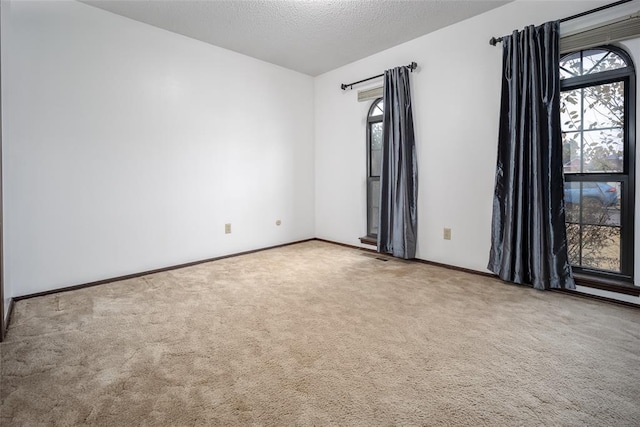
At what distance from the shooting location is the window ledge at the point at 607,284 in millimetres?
2322

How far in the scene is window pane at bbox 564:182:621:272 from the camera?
8.18 ft

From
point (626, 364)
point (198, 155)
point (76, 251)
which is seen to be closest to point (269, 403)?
point (626, 364)

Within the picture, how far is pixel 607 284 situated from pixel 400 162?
2079mm

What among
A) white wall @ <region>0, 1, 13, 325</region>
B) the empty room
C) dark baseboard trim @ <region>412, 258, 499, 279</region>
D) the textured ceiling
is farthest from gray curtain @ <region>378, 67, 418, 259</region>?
white wall @ <region>0, 1, 13, 325</region>

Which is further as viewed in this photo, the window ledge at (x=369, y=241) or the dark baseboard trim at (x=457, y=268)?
the window ledge at (x=369, y=241)

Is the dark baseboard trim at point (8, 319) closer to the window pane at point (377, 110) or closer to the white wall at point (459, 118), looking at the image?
the white wall at point (459, 118)

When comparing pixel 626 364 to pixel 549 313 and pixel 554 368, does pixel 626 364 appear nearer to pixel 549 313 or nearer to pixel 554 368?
pixel 554 368

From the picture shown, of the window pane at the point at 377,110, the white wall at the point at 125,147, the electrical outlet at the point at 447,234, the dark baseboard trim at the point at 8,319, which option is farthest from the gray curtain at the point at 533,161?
the dark baseboard trim at the point at 8,319

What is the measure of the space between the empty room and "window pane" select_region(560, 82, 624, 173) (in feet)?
0.05

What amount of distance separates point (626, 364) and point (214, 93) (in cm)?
408

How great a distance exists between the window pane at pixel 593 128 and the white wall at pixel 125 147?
→ 3181 millimetres

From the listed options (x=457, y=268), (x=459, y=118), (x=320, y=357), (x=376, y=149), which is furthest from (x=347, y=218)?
(x=320, y=357)

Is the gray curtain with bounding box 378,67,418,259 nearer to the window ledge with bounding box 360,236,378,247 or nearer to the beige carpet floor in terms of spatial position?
the window ledge with bounding box 360,236,378,247

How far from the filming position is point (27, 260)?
2.61 meters
